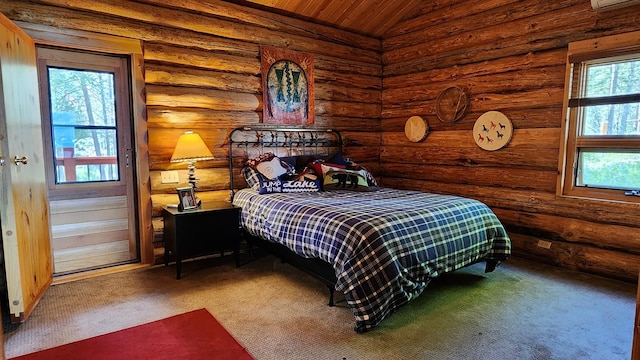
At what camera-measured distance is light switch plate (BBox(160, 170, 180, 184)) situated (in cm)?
375

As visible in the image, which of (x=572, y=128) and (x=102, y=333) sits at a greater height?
(x=572, y=128)

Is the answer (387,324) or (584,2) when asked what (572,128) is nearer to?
(584,2)

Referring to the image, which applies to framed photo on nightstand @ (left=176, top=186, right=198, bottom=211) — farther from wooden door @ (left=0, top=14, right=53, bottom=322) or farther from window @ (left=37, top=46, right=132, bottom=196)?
wooden door @ (left=0, top=14, right=53, bottom=322)

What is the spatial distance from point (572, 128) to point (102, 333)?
13.7ft

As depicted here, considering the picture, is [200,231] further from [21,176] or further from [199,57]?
[199,57]

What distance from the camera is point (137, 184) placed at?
12.0ft

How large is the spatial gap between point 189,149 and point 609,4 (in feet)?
12.5

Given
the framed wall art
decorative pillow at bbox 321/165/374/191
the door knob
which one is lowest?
decorative pillow at bbox 321/165/374/191

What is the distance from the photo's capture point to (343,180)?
3.96 m

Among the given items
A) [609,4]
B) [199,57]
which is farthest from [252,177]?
[609,4]

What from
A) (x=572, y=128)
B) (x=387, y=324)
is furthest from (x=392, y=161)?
(x=387, y=324)

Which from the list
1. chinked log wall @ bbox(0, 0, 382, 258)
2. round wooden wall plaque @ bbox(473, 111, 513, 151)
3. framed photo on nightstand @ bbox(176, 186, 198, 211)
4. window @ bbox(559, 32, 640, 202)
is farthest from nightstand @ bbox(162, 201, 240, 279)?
window @ bbox(559, 32, 640, 202)

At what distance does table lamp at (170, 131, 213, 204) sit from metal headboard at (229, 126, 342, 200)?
20.2 inches

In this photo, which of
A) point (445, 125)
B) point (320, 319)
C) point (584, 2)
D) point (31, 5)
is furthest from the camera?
point (445, 125)
